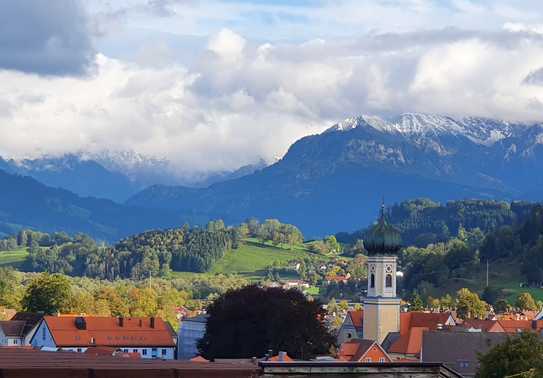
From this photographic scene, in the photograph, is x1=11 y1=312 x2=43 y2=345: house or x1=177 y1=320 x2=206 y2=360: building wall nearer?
x1=11 y1=312 x2=43 y2=345: house

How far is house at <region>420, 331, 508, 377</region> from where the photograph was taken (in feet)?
343

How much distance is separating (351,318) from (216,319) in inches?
1552

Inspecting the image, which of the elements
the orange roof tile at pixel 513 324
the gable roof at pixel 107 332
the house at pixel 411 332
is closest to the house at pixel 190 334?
the gable roof at pixel 107 332

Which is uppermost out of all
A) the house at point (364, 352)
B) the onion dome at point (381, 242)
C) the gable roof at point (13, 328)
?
the onion dome at point (381, 242)

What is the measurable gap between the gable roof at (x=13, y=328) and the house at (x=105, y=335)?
377 centimetres

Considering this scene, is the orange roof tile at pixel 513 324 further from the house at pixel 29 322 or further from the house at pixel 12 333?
the house at pixel 12 333

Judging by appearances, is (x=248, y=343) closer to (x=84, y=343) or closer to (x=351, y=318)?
(x=84, y=343)

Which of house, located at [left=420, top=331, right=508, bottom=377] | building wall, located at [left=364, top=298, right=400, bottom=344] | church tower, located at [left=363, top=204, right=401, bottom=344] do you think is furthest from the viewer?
church tower, located at [left=363, top=204, right=401, bottom=344]

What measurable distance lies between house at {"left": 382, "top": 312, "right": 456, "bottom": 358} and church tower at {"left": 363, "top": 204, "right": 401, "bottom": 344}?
1522mm

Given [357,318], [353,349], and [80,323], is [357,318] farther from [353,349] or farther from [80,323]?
[353,349]

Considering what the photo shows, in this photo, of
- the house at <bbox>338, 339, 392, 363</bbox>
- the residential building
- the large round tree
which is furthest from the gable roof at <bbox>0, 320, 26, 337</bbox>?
the residential building

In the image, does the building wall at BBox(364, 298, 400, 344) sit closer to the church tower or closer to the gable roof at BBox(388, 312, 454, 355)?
the church tower

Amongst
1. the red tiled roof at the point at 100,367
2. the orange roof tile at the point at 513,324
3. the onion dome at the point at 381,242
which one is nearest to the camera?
the red tiled roof at the point at 100,367

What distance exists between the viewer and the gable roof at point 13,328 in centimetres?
13588
